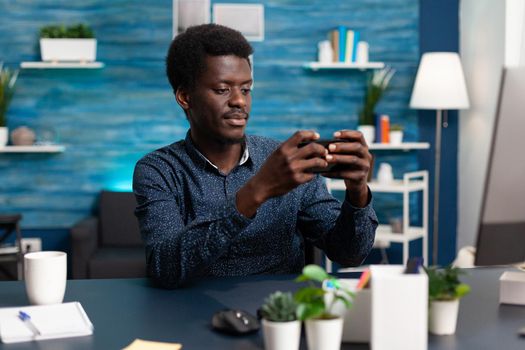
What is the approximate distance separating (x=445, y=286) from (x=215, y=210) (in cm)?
68

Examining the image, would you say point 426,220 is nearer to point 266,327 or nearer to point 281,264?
point 281,264

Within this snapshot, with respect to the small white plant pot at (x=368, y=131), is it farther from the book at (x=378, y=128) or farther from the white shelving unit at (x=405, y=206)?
the white shelving unit at (x=405, y=206)

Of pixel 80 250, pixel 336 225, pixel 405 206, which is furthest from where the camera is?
pixel 405 206

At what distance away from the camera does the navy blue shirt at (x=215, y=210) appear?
1.82 m

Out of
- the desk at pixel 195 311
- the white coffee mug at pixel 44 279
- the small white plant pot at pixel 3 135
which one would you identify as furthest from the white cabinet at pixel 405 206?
the white coffee mug at pixel 44 279

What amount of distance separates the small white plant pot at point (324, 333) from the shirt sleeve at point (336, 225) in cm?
68

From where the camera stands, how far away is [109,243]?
4.76 m

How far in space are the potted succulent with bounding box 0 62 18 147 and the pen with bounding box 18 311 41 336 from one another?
3420 mm

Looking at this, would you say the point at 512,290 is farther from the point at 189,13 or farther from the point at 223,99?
the point at 189,13

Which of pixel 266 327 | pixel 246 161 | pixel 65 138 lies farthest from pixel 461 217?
pixel 266 327

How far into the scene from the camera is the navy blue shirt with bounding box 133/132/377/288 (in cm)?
182

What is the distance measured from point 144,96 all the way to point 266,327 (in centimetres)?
386

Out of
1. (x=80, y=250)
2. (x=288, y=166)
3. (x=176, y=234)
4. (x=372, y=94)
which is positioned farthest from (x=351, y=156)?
(x=372, y=94)

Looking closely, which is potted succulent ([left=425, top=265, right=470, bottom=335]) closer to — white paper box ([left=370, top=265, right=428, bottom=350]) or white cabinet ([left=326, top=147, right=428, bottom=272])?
white paper box ([left=370, top=265, right=428, bottom=350])
